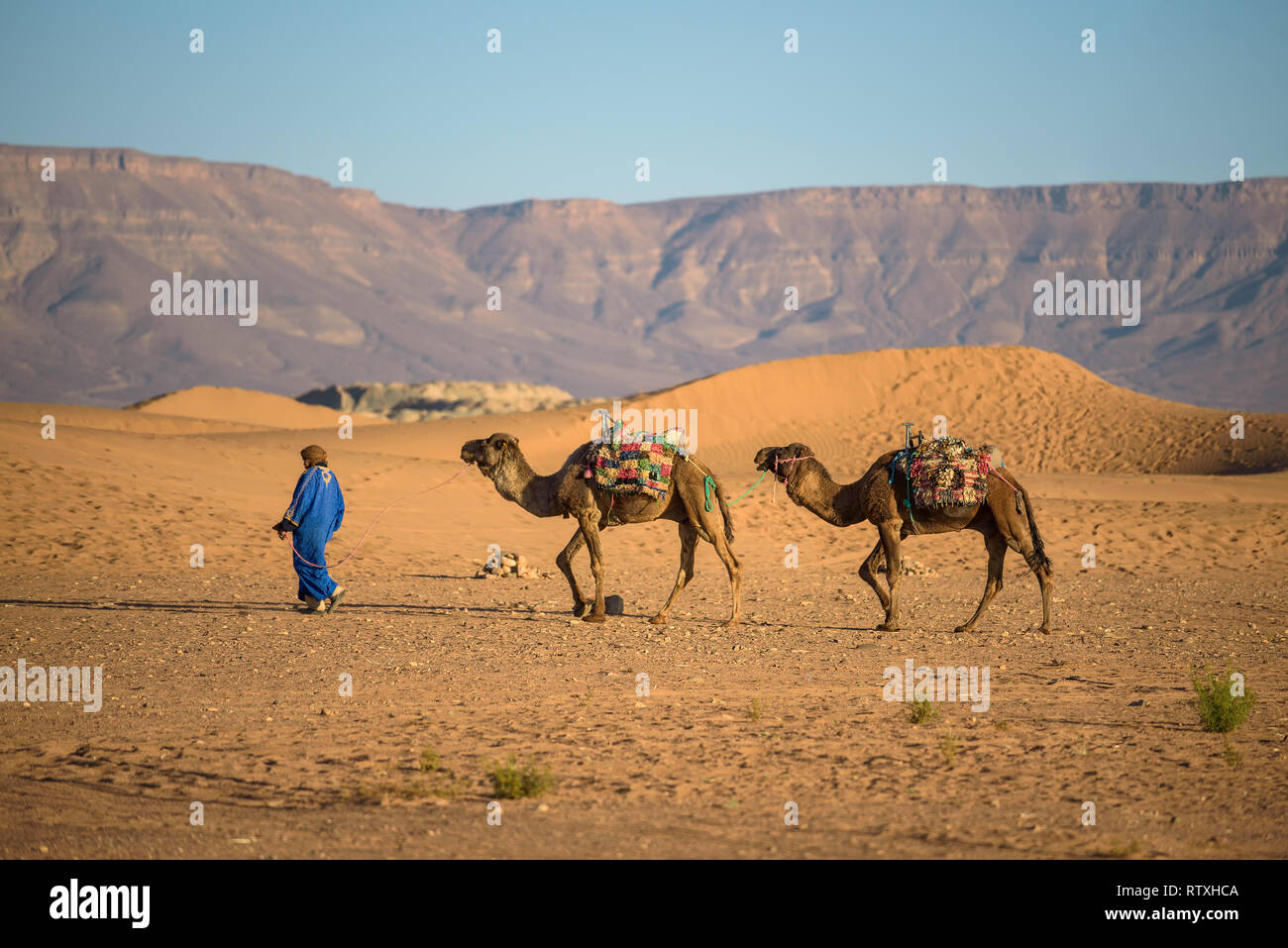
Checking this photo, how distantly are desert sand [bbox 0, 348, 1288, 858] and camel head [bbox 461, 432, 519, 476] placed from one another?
165 centimetres

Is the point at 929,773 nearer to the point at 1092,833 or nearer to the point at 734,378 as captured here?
the point at 1092,833

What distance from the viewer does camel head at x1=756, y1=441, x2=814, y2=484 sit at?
12.9 meters

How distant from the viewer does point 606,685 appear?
10.3 m

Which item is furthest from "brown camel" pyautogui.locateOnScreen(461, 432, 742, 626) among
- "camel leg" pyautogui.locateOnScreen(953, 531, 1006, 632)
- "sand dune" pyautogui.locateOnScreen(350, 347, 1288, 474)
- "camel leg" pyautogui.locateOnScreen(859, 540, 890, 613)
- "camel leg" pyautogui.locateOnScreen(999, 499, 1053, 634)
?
"sand dune" pyautogui.locateOnScreen(350, 347, 1288, 474)

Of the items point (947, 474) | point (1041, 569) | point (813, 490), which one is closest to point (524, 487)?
point (813, 490)

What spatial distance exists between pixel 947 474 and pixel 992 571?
1.33 meters

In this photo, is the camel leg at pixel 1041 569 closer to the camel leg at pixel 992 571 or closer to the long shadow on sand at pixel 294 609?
the camel leg at pixel 992 571

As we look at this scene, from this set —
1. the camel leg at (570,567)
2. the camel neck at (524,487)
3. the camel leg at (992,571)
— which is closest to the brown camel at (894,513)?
the camel leg at (992,571)

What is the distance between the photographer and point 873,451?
35.4 meters

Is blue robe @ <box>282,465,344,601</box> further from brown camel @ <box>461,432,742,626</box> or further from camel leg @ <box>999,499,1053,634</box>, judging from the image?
camel leg @ <box>999,499,1053,634</box>

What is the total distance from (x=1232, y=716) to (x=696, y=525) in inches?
231

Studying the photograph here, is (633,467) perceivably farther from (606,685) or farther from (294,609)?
(294,609)
